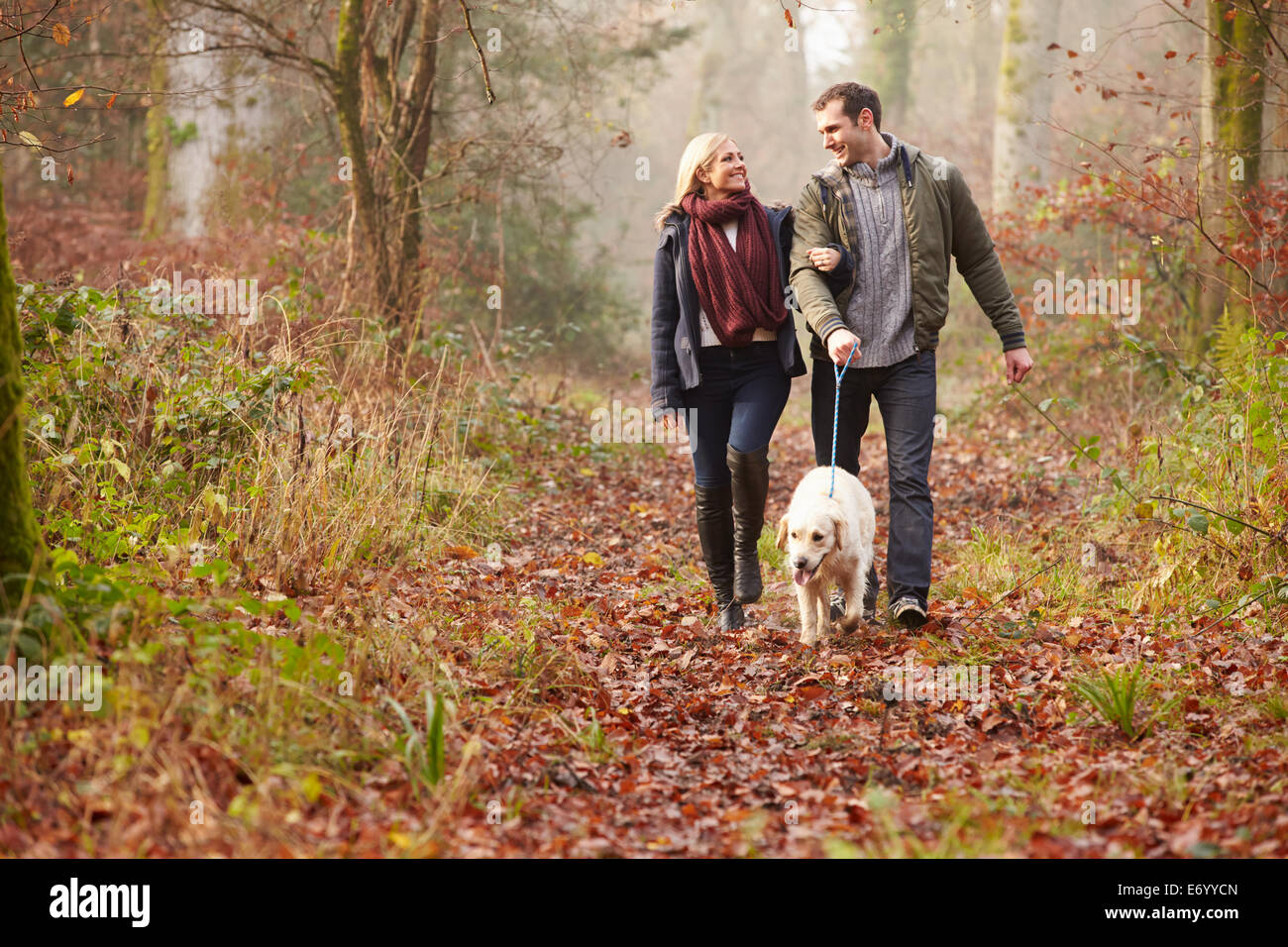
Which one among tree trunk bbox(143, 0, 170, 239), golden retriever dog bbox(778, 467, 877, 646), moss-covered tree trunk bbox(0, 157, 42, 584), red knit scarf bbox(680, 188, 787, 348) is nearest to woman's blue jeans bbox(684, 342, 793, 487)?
red knit scarf bbox(680, 188, 787, 348)

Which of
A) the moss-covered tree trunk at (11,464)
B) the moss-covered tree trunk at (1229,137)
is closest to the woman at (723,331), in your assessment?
the moss-covered tree trunk at (11,464)

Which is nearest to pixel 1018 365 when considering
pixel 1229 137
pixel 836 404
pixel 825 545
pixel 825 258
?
pixel 836 404

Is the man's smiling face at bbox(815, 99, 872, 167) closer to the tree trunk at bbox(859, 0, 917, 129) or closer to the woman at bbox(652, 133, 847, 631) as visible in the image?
the woman at bbox(652, 133, 847, 631)

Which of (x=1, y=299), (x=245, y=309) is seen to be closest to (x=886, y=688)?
(x=1, y=299)

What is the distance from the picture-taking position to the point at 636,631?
203 inches

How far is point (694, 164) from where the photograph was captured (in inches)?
195

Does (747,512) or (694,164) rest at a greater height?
(694,164)

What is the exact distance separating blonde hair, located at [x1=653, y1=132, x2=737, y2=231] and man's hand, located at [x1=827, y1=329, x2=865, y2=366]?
3.58ft

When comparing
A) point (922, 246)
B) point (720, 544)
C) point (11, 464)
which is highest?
point (922, 246)

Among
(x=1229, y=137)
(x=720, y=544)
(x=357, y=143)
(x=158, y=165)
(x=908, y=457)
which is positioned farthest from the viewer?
(x=158, y=165)

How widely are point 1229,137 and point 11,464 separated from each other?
7780mm

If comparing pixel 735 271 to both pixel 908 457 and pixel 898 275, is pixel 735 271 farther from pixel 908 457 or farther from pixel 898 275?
pixel 908 457

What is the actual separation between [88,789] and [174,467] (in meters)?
2.71

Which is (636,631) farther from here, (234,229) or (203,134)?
(203,134)
